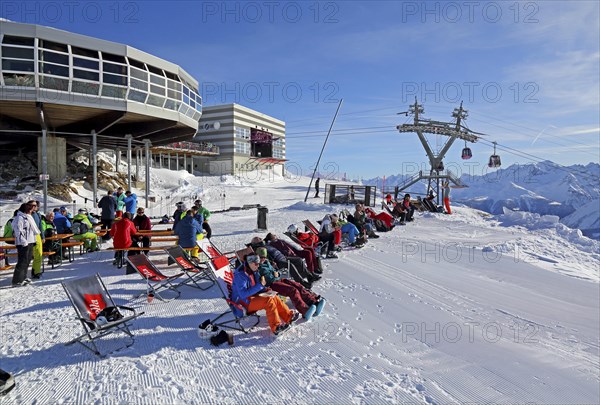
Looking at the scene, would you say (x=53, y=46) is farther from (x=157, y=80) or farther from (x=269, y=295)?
(x=269, y=295)

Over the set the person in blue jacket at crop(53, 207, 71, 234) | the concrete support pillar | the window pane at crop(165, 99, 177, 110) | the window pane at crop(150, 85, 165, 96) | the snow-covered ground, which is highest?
the window pane at crop(150, 85, 165, 96)

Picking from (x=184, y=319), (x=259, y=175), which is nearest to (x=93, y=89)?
(x=184, y=319)

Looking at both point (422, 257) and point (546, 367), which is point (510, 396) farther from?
point (422, 257)

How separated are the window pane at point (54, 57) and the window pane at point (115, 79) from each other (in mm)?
1875

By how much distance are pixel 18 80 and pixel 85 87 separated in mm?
2916

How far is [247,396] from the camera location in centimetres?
364

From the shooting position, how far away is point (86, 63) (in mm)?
19516

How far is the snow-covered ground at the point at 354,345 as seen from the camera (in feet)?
12.4

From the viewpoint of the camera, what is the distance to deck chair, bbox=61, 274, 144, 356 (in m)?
4.43

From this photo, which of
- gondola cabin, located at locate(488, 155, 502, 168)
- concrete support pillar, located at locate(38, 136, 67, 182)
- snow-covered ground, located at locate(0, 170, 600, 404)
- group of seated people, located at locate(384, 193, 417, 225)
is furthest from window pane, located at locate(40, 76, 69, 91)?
gondola cabin, located at locate(488, 155, 502, 168)

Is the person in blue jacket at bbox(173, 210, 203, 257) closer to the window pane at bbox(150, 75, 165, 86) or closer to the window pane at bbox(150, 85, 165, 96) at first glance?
the window pane at bbox(150, 85, 165, 96)

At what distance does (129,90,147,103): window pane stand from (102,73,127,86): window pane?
650 mm

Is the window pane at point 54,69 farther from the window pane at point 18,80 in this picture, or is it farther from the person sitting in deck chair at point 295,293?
the person sitting in deck chair at point 295,293

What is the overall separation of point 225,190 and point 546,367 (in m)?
30.5
